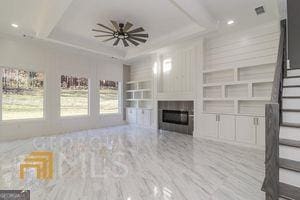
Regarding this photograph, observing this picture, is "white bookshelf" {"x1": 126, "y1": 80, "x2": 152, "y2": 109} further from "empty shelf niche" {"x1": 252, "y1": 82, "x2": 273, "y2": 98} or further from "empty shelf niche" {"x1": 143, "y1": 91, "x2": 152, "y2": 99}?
"empty shelf niche" {"x1": 252, "y1": 82, "x2": 273, "y2": 98}

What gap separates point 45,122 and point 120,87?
12.2 ft

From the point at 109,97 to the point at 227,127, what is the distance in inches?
215

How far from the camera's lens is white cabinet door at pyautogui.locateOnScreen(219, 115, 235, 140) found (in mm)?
4898

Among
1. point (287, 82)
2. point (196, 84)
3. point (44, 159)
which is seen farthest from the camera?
point (196, 84)

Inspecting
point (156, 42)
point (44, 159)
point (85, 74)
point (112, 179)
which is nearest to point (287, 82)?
point (112, 179)

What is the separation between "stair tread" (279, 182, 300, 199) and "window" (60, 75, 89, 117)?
6.82m

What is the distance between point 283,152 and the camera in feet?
6.89

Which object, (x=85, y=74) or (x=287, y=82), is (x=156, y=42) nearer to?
(x=85, y=74)

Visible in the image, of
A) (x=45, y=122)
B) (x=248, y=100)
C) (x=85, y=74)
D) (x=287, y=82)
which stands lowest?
(x=45, y=122)

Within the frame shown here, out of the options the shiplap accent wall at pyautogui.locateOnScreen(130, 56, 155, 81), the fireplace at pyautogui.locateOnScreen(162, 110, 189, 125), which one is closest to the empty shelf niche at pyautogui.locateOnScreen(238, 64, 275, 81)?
the fireplace at pyautogui.locateOnScreen(162, 110, 189, 125)

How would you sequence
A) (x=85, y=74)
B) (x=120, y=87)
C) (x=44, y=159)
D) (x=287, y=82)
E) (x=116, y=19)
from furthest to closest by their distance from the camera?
(x=120, y=87), (x=85, y=74), (x=116, y=19), (x=44, y=159), (x=287, y=82)

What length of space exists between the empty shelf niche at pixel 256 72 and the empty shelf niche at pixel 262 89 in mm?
188

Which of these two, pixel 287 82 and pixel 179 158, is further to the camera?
pixel 179 158

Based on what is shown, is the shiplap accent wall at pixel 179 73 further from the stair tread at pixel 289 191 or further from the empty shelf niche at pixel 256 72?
the stair tread at pixel 289 191
